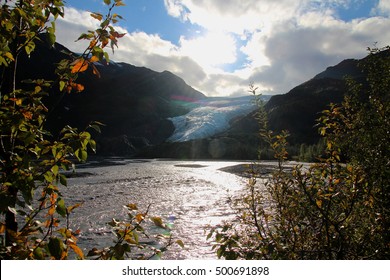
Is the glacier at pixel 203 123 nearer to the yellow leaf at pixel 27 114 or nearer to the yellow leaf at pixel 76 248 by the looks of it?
the yellow leaf at pixel 27 114

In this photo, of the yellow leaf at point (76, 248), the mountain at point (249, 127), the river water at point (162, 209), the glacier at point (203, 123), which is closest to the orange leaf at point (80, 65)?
the yellow leaf at point (76, 248)

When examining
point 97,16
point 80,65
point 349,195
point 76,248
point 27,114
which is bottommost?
point 76,248

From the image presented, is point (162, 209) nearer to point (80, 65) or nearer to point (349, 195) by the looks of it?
point (349, 195)

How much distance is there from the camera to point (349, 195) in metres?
4.05

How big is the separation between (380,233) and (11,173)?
429 cm

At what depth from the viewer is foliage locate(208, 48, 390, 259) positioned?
3.82 meters

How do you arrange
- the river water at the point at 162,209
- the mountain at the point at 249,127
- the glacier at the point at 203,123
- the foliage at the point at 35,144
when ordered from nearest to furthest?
1. the foliage at the point at 35,144
2. the river water at the point at 162,209
3. the mountain at the point at 249,127
4. the glacier at the point at 203,123

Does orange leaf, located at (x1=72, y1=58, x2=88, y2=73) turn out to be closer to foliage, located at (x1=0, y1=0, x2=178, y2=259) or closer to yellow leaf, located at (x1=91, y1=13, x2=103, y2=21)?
foliage, located at (x1=0, y1=0, x2=178, y2=259)

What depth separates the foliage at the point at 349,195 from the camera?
3.82m

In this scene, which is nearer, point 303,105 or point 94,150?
point 94,150

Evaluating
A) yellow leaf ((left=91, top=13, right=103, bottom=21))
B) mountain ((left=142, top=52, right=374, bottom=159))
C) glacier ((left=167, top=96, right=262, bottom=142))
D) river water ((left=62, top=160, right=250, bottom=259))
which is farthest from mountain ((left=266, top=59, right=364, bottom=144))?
yellow leaf ((left=91, top=13, right=103, bottom=21))

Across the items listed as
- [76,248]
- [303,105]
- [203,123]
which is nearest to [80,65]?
[76,248]
